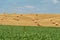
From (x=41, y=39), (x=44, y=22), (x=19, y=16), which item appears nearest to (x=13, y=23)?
(x=19, y=16)

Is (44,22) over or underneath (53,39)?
underneath

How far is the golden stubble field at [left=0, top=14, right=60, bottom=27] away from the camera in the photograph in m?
15.3

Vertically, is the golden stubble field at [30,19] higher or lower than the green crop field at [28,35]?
lower

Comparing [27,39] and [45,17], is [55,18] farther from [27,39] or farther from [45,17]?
[27,39]

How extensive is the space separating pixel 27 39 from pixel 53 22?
821cm

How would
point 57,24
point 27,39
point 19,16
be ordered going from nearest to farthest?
point 27,39 → point 57,24 → point 19,16

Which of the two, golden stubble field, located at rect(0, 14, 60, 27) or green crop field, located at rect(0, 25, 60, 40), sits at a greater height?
green crop field, located at rect(0, 25, 60, 40)

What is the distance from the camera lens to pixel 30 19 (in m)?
15.8

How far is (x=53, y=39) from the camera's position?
25.0ft

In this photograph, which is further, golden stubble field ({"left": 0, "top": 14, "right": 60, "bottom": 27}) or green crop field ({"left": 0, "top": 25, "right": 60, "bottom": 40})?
golden stubble field ({"left": 0, "top": 14, "right": 60, "bottom": 27})

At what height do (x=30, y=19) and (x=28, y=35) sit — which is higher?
(x=28, y=35)

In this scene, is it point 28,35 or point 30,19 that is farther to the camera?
point 30,19

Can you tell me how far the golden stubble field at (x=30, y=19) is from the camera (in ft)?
50.2

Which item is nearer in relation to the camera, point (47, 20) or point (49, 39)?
point (49, 39)
